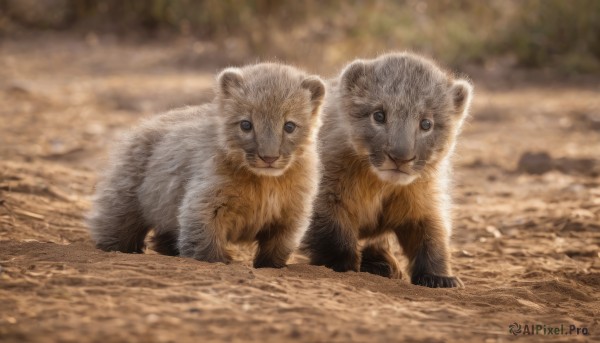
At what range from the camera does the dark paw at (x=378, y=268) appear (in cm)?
686

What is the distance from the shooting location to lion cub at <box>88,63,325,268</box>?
18.5 ft

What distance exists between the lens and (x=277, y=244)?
598 cm

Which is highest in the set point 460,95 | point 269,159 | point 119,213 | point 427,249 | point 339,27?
point 339,27

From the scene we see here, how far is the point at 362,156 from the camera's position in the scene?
20.6 feet

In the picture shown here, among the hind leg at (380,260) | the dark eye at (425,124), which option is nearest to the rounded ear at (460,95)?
the dark eye at (425,124)

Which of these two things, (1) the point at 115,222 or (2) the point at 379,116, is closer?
(2) the point at 379,116

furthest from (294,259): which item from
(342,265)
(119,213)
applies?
(119,213)

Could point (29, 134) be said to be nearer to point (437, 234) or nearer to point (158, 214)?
point (158, 214)

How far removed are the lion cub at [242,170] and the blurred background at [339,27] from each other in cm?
898

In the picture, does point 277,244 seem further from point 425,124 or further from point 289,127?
point 425,124

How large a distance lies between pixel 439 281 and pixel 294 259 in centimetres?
137

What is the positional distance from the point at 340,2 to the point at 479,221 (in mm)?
10363

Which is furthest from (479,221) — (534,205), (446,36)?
(446,36)

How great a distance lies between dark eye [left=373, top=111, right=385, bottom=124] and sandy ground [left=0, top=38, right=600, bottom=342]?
3.55 feet
